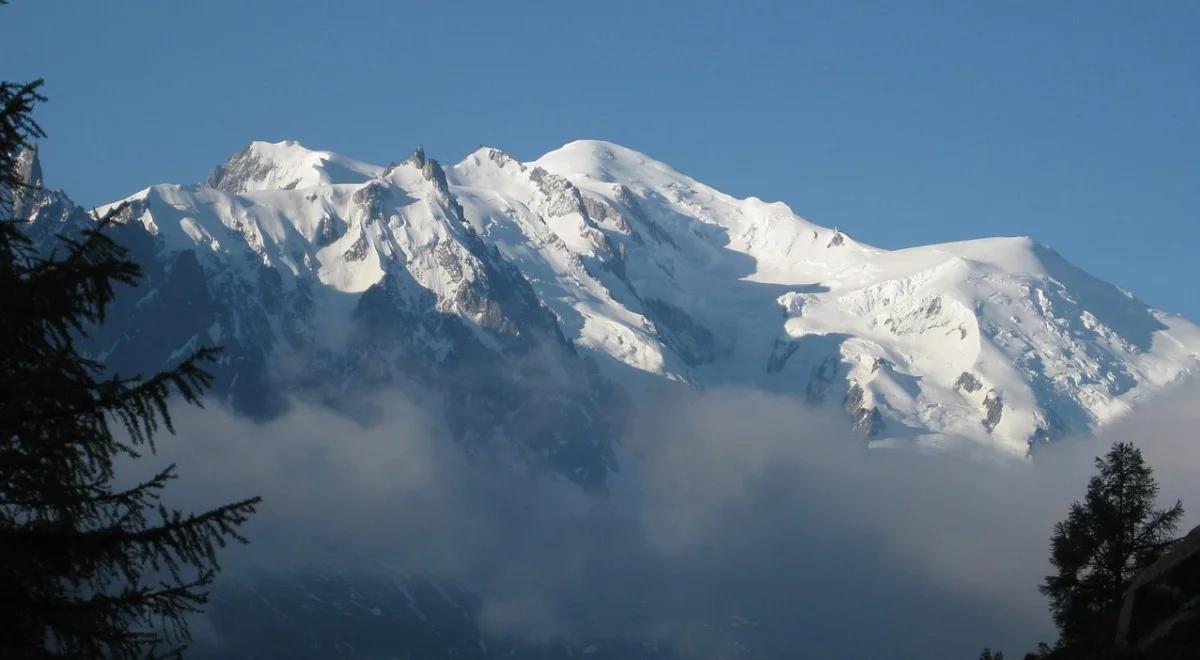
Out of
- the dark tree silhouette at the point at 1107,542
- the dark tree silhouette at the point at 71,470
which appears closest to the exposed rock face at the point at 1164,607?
the dark tree silhouette at the point at 1107,542

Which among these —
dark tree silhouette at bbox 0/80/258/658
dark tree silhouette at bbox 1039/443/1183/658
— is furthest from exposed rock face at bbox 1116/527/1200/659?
dark tree silhouette at bbox 0/80/258/658

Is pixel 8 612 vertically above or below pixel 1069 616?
below

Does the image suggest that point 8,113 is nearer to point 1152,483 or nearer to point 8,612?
point 8,612

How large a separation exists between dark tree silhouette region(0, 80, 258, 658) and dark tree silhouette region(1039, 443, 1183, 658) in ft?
103

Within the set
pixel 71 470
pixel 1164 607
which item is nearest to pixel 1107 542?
pixel 1164 607

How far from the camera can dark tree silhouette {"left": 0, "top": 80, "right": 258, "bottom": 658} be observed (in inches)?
552

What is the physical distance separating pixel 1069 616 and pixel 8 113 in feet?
114

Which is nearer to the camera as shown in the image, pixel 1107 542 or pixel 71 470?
pixel 71 470

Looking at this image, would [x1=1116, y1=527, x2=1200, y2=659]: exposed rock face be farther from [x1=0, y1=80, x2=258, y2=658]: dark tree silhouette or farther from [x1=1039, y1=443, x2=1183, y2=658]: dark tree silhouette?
[x1=0, y1=80, x2=258, y2=658]: dark tree silhouette

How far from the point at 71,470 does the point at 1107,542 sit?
3408 cm

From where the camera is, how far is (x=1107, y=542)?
137 feet

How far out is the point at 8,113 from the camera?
47.1 feet

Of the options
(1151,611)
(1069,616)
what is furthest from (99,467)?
(1069,616)

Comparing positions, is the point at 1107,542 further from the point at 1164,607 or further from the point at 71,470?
the point at 71,470
